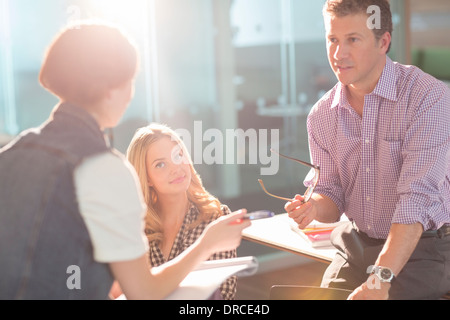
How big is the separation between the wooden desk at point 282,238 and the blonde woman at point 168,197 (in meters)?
0.33

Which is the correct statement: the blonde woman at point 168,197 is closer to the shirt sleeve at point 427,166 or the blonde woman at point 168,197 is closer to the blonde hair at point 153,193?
the blonde hair at point 153,193

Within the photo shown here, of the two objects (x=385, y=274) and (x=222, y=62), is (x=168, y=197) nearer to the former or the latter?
(x=385, y=274)

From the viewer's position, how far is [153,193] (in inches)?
95.0

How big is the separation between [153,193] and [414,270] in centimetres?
103

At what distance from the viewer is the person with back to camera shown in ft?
4.31

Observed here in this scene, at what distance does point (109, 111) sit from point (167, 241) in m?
1.01

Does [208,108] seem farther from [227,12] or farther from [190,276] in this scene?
[190,276]

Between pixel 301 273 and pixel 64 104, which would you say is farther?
pixel 301 273

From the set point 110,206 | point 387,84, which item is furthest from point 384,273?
point 110,206

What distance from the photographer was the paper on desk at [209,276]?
1.56 meters

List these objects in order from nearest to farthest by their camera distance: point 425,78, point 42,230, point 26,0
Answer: point 42,230
point 425,78
point 26,0

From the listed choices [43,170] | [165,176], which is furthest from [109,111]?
[165,176]

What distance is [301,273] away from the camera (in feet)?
16.5

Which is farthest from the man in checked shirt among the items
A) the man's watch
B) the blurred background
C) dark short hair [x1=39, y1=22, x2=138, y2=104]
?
the blurred background
